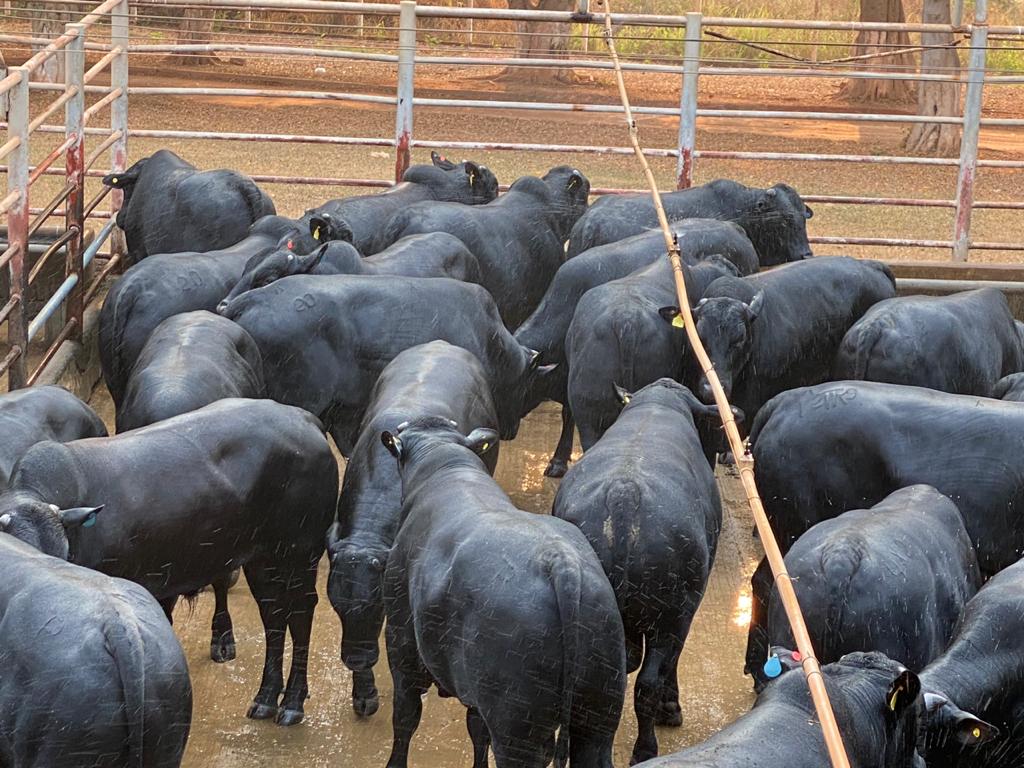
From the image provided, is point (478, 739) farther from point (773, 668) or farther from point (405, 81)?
point (405, 81)

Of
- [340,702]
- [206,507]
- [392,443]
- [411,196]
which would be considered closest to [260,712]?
[340,702]

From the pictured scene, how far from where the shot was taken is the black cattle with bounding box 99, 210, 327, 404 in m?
7.74

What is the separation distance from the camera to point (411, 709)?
5.41 m

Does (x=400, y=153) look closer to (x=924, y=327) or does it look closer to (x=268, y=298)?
(x=268, y=298)

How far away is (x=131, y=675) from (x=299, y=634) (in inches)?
72.9

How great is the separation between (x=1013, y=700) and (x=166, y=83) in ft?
53.0

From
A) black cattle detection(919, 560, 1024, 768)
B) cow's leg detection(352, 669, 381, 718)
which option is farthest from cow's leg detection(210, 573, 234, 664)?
black cattle detection(919, 560, 1024, 768)

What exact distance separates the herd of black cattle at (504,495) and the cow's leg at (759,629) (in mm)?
22

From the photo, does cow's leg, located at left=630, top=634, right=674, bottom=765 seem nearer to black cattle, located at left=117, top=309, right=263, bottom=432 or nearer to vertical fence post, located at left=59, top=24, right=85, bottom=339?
black cattle, located at left=117, top=309, right=263, bottom=432

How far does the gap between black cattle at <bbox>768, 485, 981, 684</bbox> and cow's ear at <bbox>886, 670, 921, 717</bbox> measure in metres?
0.83

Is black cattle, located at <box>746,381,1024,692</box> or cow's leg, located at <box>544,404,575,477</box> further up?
black cattle, located at <box>746,381,1024,692</box>

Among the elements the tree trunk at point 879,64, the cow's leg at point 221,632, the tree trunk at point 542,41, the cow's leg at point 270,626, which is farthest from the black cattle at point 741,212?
the tree trunk at point 879,64

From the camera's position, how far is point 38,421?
19.6ft

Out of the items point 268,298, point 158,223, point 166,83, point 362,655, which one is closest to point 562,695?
point 362,655
